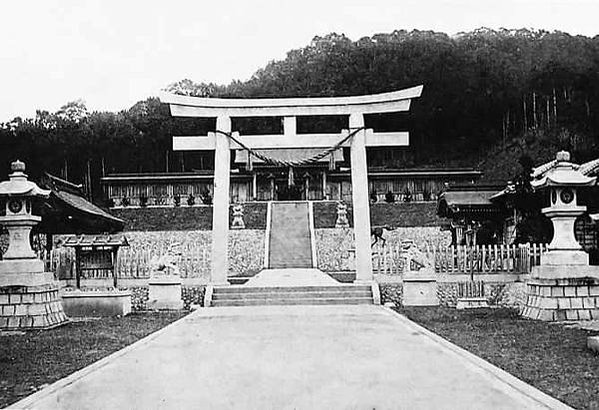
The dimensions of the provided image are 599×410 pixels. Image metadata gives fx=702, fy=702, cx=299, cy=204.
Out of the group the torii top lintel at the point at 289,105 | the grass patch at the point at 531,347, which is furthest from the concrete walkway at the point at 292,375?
the torii top lintel at the point at 289,105

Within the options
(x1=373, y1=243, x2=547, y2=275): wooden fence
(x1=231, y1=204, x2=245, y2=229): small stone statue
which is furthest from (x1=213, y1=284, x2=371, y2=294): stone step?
(x1=231, y1=204, x2=245, y2=229): small stone statue

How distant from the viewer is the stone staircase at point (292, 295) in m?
14.4

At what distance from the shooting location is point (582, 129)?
167 ft

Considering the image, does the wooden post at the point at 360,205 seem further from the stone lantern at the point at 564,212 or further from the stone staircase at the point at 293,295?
the stone lantern at the point at 564,212

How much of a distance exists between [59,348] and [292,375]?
145 inches

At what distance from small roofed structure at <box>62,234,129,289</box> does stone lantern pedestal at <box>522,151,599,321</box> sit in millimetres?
10675

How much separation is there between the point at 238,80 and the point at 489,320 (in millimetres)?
60943

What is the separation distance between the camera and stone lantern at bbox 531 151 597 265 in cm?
1134

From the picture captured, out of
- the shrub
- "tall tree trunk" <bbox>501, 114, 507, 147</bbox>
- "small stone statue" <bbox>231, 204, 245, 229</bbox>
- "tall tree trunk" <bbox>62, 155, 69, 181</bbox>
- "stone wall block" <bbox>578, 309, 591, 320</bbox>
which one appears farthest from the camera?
"tall tree trunk" <bbox>501, 114, 507, 147</bbox>

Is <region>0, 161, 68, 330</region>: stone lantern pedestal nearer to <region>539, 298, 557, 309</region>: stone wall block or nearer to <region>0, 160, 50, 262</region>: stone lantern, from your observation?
<region>0, 160, 50, 262</region>: stone lantern

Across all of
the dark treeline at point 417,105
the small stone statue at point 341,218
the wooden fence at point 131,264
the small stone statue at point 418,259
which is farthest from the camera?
the dark treeline at point 417,105

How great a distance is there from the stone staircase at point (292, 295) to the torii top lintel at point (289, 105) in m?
4.08

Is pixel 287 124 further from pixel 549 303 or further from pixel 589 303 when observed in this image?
pixel 589 303

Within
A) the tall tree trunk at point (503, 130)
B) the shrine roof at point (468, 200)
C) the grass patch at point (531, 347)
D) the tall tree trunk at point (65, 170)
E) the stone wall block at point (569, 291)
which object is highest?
the tall tree trunk at point (503, 130)
